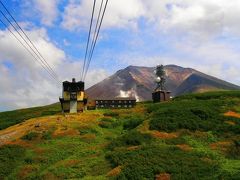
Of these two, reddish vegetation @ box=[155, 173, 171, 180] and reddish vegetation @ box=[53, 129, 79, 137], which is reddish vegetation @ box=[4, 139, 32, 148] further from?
reddish vegetation @ box=[155, 173, 171, 180]

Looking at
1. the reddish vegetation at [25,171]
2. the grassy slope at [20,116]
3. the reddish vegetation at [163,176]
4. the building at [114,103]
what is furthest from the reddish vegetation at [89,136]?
the building at [114,103]

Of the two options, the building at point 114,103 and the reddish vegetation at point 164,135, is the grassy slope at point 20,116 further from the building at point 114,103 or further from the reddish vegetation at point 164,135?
the reddish vegetation at point 164,135

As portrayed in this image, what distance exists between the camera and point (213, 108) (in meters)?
65.9

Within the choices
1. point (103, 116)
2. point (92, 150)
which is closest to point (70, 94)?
point (103, 116)

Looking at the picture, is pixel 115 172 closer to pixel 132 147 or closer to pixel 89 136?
pixel 132 147

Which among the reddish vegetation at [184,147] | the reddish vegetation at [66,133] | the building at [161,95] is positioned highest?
the building at [161,95]

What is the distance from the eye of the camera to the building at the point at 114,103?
102562mm

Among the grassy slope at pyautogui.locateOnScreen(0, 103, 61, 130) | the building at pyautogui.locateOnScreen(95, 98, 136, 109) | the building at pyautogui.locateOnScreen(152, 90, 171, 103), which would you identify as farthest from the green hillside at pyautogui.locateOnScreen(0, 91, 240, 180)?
the building at pyautogui.locateOnScreen(152, 90, 171, 103)

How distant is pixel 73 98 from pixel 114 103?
68.6ft

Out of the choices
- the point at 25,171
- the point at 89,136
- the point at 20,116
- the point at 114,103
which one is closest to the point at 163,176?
the point at 25,171

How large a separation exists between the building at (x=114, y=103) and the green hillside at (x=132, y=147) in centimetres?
3371

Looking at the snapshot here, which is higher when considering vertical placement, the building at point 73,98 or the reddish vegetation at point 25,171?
the building at point 73,98

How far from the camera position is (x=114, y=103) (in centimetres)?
10425

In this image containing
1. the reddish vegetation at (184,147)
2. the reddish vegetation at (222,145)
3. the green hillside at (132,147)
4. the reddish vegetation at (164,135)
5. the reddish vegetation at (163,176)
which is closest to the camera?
the reddish vegetation at (163,176)
